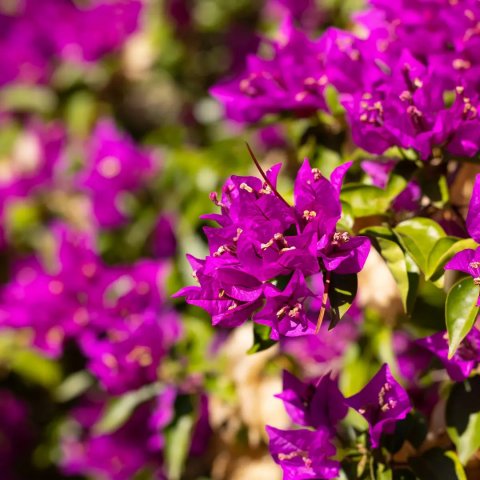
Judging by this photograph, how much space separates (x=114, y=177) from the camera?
1.59m

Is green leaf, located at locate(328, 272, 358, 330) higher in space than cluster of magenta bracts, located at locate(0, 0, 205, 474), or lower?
higher

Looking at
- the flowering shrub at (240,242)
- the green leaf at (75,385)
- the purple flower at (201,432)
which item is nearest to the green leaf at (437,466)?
the flowering shrub at (240,242)

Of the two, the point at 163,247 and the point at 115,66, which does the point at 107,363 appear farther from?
the point at 115,66

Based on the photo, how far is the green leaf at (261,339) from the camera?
877mm

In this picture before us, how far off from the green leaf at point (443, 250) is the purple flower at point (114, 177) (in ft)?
2.89

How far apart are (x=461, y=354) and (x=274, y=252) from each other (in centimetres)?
27

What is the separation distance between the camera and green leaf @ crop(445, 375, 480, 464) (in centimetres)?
90

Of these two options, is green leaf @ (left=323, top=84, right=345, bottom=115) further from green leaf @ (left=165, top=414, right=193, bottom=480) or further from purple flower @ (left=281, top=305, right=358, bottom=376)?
green leaf @ (left=165, top=414, right=193, bottom=480)

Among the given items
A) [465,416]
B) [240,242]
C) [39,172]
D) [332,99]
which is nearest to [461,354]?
[465,416]

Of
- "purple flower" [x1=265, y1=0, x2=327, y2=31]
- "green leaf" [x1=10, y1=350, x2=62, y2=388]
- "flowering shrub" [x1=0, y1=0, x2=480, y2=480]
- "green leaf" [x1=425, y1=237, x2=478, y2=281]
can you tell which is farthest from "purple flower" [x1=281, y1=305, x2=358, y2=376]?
"purple flower" [x1=265, y1=0, x2=327, y2=31]

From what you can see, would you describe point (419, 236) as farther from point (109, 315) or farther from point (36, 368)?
point (36, 368)

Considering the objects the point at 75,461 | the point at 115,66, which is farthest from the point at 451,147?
the point at 115,66

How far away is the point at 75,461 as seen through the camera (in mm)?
1484

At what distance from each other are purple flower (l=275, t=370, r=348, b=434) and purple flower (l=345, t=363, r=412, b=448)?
3cm
